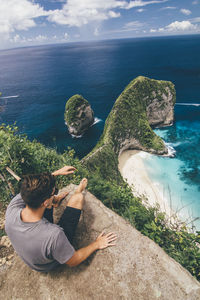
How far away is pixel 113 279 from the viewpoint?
4168 millimetres

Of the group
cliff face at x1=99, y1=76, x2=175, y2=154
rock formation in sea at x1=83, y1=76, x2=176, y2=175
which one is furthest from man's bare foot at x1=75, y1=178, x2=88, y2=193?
cliff face at x1=99, y1=76, x2=175, y2=154

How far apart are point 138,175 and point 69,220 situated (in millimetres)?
29669

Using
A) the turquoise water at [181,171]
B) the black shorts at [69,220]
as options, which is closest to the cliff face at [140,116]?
the turquoise water at [181,171]

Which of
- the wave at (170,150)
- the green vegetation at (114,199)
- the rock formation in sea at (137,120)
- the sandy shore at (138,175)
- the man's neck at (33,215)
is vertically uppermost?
the man's neck at (33,215)

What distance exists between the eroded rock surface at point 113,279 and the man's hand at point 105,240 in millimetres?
151

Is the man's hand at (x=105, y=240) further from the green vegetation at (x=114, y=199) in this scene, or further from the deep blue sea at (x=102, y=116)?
the deep blue sea at (x=102, y=116)

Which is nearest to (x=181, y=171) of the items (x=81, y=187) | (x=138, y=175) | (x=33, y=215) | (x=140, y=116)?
(x=138, y=175)

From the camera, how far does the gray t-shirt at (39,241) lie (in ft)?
11.2

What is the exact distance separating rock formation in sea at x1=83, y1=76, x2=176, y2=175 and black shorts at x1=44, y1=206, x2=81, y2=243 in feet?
76.2

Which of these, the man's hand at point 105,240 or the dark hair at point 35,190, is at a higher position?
the dark hair at point 35,190

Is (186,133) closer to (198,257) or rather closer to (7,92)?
(198,257)

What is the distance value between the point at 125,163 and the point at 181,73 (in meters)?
87.8

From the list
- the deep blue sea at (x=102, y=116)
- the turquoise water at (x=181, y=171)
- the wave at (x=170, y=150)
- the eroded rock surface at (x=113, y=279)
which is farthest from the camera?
the wave at (x=170, y=150)

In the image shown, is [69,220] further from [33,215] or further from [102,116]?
[102,116]
